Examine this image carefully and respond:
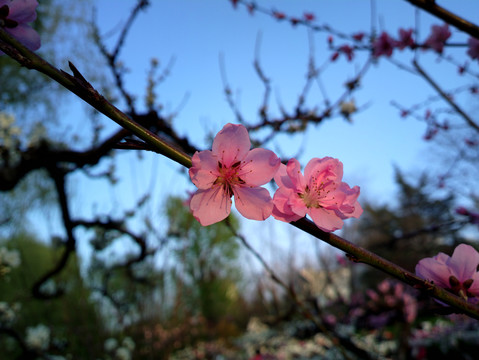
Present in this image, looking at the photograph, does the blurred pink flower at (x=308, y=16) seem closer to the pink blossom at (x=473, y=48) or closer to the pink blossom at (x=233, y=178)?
the pink blossom at (x=473, y=48)

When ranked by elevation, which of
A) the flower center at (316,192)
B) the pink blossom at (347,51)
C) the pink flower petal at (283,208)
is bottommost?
the pink flower petal at (283,208)

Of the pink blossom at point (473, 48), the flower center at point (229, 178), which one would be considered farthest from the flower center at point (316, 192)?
the pink blossom at point (473, 48)

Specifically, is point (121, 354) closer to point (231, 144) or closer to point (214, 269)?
point (231, 144)

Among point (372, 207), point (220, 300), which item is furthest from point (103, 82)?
point (372, 207)

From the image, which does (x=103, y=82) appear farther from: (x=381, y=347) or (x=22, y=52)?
(x=381, y=347)

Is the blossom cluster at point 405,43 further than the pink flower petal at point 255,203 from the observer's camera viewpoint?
Yes

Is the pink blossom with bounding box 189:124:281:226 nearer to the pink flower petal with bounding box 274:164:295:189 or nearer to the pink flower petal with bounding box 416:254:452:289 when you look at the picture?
the pink flower petal with bounding box 274:164:295:189
